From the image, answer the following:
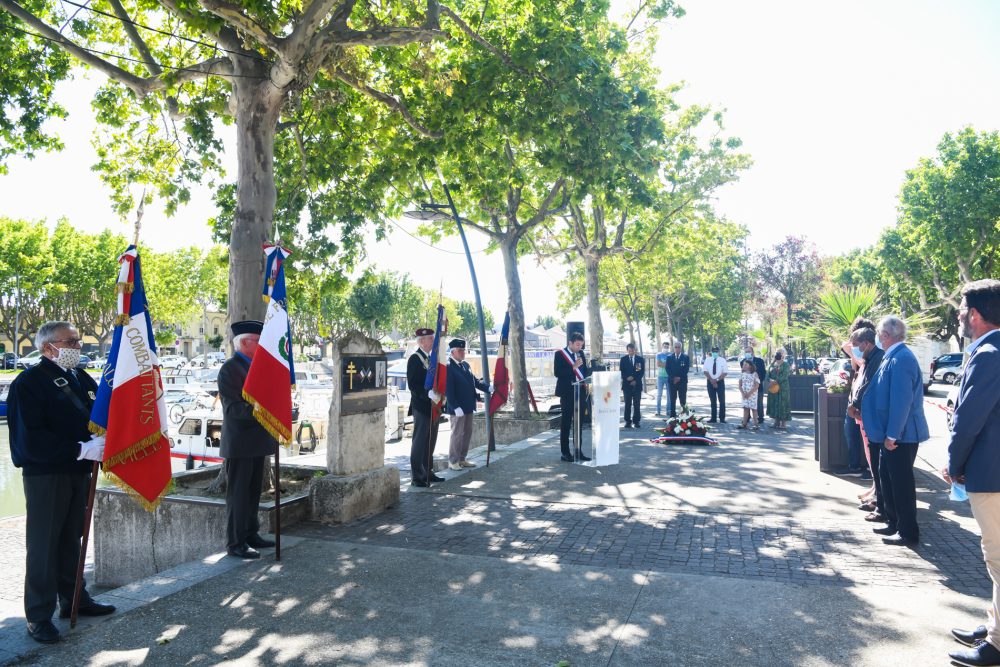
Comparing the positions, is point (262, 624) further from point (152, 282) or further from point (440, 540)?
point (152, 282)

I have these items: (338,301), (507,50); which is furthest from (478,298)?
(338,301)

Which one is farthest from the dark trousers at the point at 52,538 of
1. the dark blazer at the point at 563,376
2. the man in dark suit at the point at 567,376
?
the dark blazer at the point at 563,376

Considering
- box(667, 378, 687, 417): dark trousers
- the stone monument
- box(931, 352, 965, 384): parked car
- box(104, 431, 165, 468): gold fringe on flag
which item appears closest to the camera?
box(104, 431, 165, 468): gold fringe on flag

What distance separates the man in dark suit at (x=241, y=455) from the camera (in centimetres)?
583

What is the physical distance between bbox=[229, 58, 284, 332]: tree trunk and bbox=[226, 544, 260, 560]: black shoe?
2.80 m

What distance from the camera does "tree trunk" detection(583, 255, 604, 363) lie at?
2358 centimetres

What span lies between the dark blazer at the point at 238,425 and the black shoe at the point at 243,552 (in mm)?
783

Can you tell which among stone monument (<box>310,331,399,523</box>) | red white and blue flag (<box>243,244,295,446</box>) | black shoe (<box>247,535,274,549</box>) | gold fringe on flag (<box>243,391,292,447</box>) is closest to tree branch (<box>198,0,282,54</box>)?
red white and blue flag (<box>243,244,295,446</box>)

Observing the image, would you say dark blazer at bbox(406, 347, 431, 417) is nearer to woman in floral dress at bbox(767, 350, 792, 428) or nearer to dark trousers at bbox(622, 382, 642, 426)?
dark trousers at bbox(622, 382, 642, 426)

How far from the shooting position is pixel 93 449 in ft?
14.8

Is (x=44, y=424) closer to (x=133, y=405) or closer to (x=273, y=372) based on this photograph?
(x=133, y=405)

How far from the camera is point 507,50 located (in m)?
10.8

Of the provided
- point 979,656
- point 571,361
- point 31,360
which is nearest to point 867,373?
point 979,656

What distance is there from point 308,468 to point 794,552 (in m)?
5.68
